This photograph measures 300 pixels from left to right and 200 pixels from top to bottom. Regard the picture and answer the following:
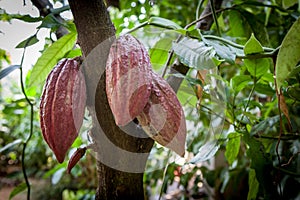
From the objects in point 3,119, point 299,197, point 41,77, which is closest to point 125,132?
point 41,77

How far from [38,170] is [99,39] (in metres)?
1.54

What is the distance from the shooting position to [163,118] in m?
0.33

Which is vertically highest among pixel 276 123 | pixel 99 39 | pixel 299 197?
pixel 99 39

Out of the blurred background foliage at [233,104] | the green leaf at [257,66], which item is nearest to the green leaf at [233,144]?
the blurred background foliage at [233,104]

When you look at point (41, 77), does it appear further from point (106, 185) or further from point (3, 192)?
point (3, 192)

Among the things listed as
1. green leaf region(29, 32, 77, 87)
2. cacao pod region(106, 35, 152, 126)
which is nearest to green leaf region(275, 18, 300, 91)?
cacao pod region(106, 35, 152, 126)

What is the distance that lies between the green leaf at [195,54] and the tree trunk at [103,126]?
0.29 ft

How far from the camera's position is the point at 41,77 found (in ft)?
1.73

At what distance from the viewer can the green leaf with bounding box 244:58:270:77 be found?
50cm

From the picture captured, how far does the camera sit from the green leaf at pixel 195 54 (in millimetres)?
381

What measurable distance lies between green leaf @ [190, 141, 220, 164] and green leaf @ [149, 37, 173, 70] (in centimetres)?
16

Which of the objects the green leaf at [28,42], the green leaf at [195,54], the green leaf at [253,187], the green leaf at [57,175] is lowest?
the green leaf at [57,175]

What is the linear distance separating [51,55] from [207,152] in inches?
11.5

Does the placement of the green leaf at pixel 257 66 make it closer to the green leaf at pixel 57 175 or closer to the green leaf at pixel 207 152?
the green leaf at pixel 207 152
